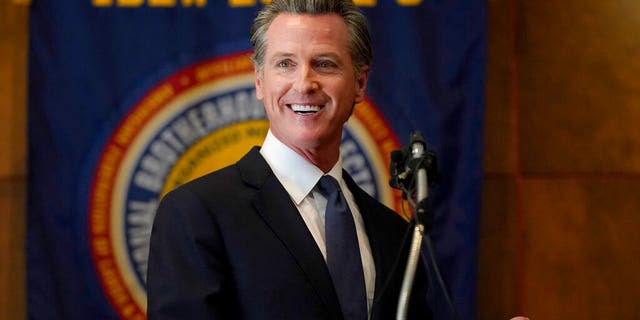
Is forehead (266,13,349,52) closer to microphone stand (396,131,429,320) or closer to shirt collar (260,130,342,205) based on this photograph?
shirt collar (260,130,342,205)

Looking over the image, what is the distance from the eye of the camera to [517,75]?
2.96m

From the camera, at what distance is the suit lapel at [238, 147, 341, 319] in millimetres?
1610

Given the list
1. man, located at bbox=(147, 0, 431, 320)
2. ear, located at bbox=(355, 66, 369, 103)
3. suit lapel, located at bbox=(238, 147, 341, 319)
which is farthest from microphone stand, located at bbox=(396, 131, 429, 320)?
ear, located at bbox=(355, 66, 369, 103)

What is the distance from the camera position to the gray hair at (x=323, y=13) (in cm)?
178

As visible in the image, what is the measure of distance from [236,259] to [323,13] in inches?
20.5

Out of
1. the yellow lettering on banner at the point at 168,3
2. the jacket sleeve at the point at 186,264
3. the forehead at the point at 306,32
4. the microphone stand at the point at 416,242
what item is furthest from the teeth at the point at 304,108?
the yellow lettering on banner at the point at 168,3

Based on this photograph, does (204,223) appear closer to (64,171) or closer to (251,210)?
(251,210)

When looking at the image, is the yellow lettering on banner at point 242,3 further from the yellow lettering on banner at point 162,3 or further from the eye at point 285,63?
the eye at point 285,63

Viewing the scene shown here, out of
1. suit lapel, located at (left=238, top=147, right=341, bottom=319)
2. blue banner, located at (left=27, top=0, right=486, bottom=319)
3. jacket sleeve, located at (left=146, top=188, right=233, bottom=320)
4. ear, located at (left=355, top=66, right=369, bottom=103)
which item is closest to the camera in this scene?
jacket sleeve, located at (left=146, top=188, right=233, bottom=320)

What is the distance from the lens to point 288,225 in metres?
1.66

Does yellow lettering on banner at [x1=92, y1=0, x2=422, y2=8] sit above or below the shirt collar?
above

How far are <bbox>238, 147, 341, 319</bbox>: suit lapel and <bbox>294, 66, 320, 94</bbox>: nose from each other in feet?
0.55

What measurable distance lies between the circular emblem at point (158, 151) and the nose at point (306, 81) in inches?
44.1

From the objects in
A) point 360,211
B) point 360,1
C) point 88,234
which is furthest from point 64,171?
point 360,211
